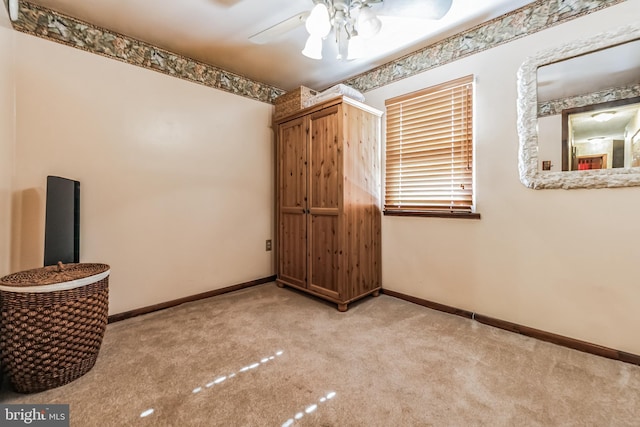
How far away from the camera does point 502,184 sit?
2129 millimetres

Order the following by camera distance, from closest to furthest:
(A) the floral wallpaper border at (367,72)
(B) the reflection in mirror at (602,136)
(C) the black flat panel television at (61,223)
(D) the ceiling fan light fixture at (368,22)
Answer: (D) the ceiling fan light fixture at (368,22)
(B) the reflection in mirror at (602,136)
(C) the black flat panel television at (61,223)
(A) the floral wallpaper border at (367,72)

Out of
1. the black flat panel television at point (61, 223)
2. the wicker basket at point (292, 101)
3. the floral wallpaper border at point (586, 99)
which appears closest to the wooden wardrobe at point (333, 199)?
the wicker basket at point (292, 101)

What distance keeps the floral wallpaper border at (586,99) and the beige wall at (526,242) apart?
194mm

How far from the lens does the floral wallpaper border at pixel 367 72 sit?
1.91m

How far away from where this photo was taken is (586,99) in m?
1.79

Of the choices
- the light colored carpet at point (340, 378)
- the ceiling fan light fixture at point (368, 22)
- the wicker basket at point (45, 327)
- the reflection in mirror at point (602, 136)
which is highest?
the ceiling fan light fixture at point (368, 22)

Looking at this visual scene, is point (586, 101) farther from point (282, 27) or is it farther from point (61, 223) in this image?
point (61, 223)

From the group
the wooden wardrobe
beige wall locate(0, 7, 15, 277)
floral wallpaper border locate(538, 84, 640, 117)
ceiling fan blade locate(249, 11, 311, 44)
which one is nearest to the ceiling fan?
ceiling fan blade locate(249, 11, 311, 44)

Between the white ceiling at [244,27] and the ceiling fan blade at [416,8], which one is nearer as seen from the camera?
the ceiling fan blade at [416,8]

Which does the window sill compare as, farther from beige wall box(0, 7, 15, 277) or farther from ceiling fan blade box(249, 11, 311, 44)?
beige wall box(0, 7, 15, 277)

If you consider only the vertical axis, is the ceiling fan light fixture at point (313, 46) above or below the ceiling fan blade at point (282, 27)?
below

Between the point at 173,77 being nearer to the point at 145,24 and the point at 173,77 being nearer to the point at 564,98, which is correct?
the point at 145,24

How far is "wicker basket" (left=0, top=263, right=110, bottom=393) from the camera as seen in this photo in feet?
4.44

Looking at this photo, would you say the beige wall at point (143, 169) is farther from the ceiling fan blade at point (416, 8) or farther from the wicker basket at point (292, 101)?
the ceiling fan blade at point (416, 8)
